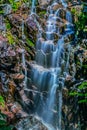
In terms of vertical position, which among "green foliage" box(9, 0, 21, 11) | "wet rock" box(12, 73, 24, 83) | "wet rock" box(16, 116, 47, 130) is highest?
"green foliage" box(9, 0, 21, 11)

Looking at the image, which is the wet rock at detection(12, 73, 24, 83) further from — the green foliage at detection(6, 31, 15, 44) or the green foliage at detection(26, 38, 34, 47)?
the green foliage at detection(26, 38, 34, 47)

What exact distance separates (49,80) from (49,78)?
6 cm

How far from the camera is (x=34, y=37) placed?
9.41 meters

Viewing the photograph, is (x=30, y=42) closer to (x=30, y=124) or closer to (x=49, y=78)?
(x=49, y=78)

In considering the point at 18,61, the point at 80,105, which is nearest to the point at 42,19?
the point at 18,61

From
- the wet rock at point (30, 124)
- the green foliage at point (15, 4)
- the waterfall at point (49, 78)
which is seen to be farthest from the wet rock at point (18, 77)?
the green foliage at point (15, 4)

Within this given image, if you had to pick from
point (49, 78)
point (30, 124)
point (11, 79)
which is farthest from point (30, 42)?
point (30, 124)

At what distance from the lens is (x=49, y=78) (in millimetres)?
8508

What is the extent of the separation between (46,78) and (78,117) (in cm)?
155

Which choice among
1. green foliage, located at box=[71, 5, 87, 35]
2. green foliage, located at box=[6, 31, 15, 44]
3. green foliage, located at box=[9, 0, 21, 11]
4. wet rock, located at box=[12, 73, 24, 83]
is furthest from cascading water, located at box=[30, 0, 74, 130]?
green foliage, located at box=[9, 0, 21, 11]

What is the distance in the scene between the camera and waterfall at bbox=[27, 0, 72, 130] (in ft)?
27.3

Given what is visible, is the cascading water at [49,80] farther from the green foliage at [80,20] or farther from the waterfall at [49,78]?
the green foliage at [80,20]

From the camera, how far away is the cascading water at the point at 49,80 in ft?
27.2

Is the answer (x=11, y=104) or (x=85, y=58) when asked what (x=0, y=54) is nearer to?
(x=11, y=104)
